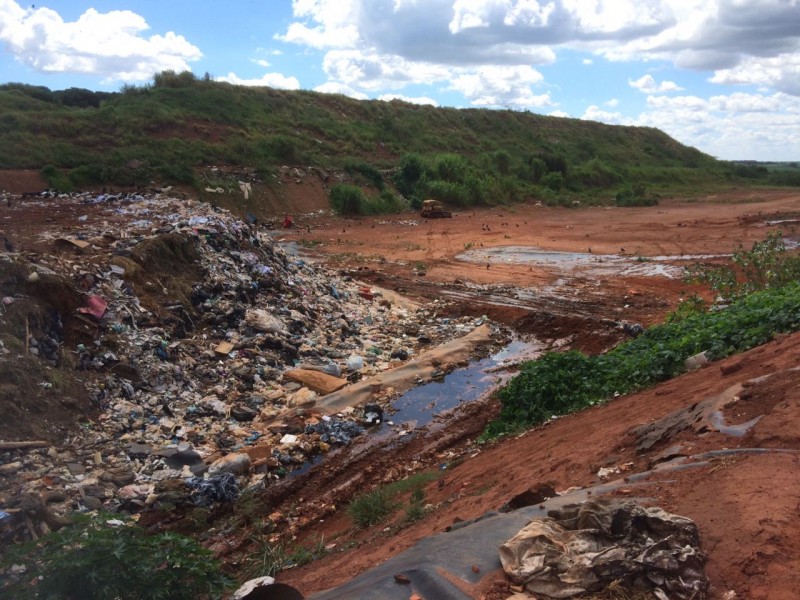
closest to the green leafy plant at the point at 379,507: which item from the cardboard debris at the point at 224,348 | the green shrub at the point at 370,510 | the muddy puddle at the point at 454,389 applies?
the green shrub at the point at 370,510

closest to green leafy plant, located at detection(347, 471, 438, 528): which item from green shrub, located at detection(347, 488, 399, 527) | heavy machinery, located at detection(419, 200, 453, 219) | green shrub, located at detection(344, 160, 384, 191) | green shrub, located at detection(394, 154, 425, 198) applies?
green shrub, located at detection(347, 488, 399, 527)

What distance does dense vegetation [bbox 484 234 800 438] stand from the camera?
6.54 m

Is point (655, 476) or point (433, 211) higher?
point (433, 211)

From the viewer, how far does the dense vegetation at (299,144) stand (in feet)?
73.6

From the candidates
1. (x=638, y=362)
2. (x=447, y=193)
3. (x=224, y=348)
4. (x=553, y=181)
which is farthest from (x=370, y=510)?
(x=553, y=181)

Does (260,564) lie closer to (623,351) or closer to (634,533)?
(634,533)

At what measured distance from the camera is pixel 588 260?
16469mm

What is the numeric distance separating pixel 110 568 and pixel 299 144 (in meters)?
28.7

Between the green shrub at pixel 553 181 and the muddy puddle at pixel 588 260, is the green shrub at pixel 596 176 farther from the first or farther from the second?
the muddy puddle at pixel 588 260

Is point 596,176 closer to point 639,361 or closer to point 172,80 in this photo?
point 172,80

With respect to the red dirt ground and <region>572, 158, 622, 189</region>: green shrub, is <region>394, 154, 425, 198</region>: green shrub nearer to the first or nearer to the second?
<region>572, 158, 622, 189</region>: green shrub

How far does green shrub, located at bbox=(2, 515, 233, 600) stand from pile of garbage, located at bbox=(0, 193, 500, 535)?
2.45 meters

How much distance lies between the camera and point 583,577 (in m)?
2.76

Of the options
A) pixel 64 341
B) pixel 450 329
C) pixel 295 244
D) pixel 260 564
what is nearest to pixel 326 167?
pixel 295 244
